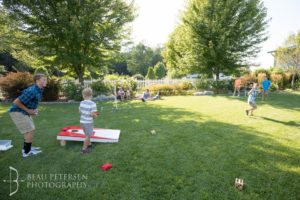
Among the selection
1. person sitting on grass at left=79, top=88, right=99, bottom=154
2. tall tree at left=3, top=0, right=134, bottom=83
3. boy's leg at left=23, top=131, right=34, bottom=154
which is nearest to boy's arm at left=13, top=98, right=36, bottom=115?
boy's leg at left=23, top=131, right=34, bottom=154

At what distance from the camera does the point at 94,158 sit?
152 inches

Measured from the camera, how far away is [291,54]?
1805 cm

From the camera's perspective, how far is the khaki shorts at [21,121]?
379 centimetres

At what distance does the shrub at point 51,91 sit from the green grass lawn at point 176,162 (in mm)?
6697

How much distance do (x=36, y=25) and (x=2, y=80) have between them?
13.4 feet

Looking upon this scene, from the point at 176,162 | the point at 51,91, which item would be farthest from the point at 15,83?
the point at 176,162

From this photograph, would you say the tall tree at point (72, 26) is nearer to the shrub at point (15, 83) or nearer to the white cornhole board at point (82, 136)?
the shrub at point (15, 83)

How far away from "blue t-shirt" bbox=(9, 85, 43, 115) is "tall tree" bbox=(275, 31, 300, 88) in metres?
21.3

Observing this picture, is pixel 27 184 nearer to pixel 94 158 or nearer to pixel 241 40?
pixel 94 158

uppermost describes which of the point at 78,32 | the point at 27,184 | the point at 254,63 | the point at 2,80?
the point at 78,32

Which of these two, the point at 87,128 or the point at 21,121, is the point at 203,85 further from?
the point at 21,121

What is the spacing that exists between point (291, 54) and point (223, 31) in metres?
8.48

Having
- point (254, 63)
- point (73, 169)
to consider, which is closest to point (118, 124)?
point (73, 169)

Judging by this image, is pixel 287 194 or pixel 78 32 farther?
pixel 78 32
